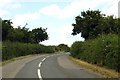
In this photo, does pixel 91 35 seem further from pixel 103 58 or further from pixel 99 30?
pixel 103 58

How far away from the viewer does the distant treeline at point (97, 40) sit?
22.7 meters

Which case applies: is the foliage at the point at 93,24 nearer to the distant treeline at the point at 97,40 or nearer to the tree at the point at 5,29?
the distant treeline at the point at 97,40

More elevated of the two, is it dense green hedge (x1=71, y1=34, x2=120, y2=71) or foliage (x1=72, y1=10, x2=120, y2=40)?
foliage (x1=72, y1=10, x2=120, y2=40)

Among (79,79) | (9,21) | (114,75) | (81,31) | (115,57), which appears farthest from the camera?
(9,21)

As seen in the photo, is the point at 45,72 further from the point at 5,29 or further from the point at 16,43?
the point at 5,29

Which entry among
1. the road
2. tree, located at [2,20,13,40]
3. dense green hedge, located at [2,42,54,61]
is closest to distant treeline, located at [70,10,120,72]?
the road

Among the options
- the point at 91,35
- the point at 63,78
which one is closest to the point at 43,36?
the point at 91,35

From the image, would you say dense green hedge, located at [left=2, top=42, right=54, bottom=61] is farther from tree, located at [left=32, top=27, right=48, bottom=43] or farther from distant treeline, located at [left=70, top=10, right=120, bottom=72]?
tree, located at [left=32, top=27, right=48, bottom=43]

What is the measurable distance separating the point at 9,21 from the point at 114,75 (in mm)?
54469

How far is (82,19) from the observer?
60.9 meters

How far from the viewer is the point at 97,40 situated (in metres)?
28.0

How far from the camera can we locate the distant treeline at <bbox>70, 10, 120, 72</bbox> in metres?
22.7

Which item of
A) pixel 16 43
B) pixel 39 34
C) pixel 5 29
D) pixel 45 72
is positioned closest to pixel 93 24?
pixel 16 43

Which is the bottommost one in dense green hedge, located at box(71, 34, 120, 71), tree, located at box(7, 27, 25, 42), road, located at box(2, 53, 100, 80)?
road, located at box(2, 53, 100, 80)
